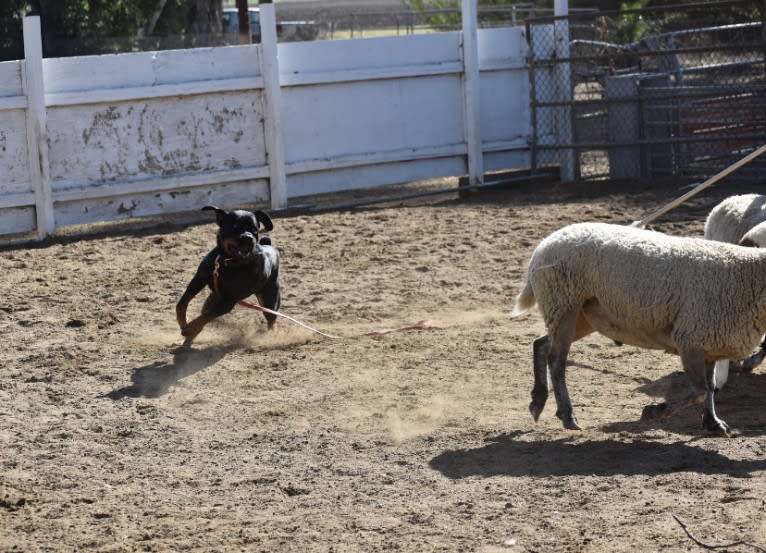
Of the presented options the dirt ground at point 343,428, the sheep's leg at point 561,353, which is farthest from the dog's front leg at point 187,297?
the sheep's leg at point 561,353

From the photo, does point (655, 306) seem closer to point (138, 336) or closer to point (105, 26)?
point (138, 336)

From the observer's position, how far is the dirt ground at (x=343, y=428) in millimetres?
4621

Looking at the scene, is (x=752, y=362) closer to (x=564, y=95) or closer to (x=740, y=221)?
(x=740, y=221)

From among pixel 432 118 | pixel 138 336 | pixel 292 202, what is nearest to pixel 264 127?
pixel 292 202

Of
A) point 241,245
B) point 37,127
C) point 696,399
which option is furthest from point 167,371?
point 37,127

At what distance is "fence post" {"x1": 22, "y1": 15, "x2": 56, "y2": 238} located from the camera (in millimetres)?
11539

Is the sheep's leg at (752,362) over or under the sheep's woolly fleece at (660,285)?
under

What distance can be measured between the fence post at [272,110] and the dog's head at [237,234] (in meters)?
5.53

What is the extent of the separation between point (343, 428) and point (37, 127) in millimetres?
6885

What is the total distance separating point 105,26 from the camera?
73.8ft

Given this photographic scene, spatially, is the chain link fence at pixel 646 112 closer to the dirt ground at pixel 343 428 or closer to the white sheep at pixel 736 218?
the dirt ground at pixel 343 428

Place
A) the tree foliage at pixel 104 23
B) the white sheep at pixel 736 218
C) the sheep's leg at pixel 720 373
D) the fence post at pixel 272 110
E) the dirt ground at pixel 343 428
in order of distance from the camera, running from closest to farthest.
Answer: the dirt ground at pixel 343 428, the sheep's leg at pixel 720 373, the white sheep at pixel 736 218, the fence post at pixel 272 110, the tree foliage at pixel 104 23

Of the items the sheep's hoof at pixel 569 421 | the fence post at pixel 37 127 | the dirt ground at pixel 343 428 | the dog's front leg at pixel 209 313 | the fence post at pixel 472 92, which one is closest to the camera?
the dirt ground at pixel 343 428

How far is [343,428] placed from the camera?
6066 millimetres
